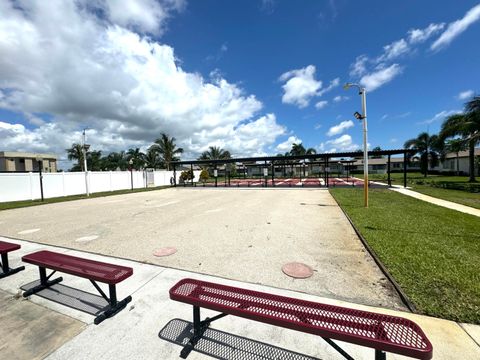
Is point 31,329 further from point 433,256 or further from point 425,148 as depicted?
point 425,148

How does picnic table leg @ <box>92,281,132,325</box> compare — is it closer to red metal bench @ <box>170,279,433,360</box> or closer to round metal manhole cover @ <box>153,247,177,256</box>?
red metal bench @ <box>170,279,433,360</box>

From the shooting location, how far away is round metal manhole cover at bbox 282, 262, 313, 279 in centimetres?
379

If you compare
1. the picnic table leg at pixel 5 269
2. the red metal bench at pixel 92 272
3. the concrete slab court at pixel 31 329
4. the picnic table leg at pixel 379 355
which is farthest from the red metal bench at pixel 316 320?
the picnic table leg at pixel 5 269

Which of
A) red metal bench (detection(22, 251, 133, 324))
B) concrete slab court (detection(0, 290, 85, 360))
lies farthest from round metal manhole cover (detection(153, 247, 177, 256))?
concrete slab court (detection(0, 290, 85, 360))

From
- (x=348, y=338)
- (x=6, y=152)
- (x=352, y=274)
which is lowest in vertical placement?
(x=352, y=274)

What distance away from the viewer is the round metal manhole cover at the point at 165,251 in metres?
4.86

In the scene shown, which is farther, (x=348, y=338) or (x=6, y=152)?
(x=6, y=152)

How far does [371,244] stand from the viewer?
499 cm

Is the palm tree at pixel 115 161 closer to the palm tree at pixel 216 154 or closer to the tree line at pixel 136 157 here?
the tree line at pixel 136 157

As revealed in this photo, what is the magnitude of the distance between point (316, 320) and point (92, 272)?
2.74m

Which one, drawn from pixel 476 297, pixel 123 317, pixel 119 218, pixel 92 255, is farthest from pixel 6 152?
pixel 476 297

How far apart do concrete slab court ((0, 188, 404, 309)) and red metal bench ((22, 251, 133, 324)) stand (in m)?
1.35

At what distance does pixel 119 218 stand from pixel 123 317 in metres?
6.97

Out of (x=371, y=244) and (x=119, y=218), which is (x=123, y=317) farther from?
(x=119, y=218)
